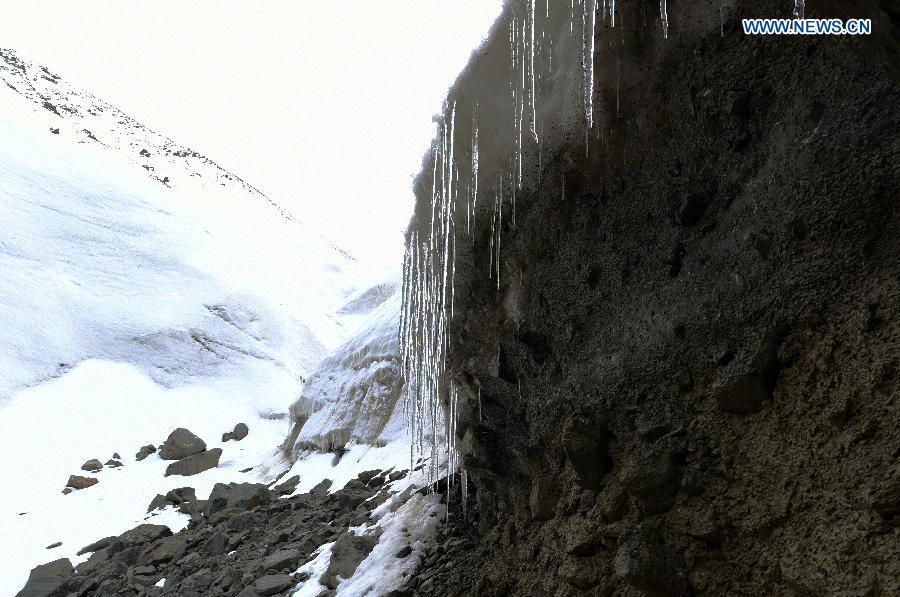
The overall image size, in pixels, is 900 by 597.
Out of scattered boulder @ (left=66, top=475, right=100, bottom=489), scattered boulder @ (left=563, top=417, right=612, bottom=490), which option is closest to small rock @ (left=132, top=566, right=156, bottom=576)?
scattered boulder @ (left=66, top=475, right=100, bottom=489)

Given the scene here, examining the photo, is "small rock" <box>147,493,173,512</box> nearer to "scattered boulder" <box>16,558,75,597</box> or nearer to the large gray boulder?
"scattered boulder" <box>16,558,75,597</box>

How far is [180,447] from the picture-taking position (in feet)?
51.3

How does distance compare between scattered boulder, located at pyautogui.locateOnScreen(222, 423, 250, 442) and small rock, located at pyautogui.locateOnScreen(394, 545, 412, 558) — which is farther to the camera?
scattered boulder, located at pyautogui.locateOnScreen(222, 423, 250, 442)

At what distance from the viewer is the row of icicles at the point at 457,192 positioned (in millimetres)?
3275

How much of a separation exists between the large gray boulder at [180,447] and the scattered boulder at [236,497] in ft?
16.9

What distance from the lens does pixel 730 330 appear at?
2.45 metres

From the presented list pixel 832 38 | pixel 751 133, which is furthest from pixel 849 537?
pixel 832 38

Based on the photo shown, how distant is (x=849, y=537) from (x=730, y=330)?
85cm

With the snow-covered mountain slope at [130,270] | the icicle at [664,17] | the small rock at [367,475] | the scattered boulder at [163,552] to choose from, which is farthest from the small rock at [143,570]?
the snow-covered mountain slope at [130,270]

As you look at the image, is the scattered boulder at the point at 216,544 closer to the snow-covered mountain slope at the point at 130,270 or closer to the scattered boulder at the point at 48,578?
the scattered boulder at the point at 48,578

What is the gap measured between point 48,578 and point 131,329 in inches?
579

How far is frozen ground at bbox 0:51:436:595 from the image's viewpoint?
512 inches

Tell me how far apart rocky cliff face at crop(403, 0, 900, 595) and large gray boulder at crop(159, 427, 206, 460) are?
1339 cm

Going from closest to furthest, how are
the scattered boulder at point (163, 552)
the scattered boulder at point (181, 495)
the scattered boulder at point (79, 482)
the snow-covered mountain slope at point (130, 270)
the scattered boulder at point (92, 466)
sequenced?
the scattered boulder at point (163, 552) → the scattered boulder at point (181, 495) → the scattered boulder at point (79, 482) → the scattered boulder at point (92, 466) → the snow-covered mountain slope at point (130, 270)
